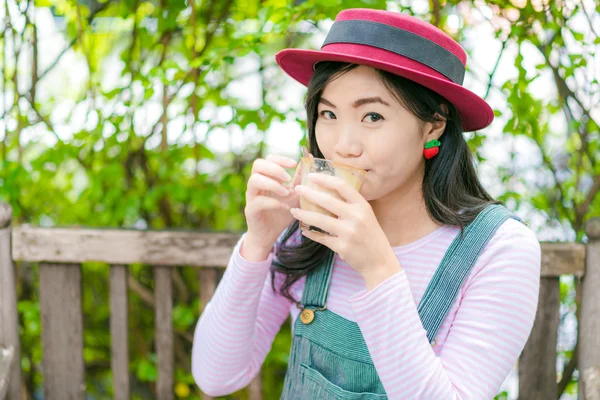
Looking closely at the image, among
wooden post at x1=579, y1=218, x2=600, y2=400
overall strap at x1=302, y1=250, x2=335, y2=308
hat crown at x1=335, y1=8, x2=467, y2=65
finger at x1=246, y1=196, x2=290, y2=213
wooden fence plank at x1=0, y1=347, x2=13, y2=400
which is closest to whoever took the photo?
hat crown at x1=335, y1=8, x2=467, y2=65

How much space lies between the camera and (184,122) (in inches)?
87.2

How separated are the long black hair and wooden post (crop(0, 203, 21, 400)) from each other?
3.39ft

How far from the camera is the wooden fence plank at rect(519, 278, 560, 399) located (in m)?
1.80

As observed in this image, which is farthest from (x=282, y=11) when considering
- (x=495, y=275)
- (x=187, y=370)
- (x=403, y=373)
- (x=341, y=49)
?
(x=187, y=370)

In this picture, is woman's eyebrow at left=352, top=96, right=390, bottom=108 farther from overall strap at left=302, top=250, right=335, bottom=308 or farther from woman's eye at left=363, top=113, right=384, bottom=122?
overall strap at left=302, top=250, right=335, bottom=308

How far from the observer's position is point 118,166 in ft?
7.11

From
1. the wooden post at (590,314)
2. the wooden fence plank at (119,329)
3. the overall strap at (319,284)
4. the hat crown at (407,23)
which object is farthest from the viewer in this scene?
the wooden fence plank at (119,329)

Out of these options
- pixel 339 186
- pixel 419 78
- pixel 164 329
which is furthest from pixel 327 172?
pixel 164 329

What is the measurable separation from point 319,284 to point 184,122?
103 centimetres

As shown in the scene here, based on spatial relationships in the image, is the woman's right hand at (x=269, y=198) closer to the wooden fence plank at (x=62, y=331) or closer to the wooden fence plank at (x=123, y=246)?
the wooden fence plank at (x=123, y=246)

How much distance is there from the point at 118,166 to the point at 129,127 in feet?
0.50

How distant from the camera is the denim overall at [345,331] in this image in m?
1.25

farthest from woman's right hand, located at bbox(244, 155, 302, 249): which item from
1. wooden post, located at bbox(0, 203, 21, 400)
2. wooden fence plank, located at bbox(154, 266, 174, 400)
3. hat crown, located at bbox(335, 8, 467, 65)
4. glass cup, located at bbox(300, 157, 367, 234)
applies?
wooden post, located at bbox(0, 203, 21, 400)

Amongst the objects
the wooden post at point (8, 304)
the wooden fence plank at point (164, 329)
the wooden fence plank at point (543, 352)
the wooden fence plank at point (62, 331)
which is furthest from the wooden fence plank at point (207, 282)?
the wooden fence plank at point (543, 352)
